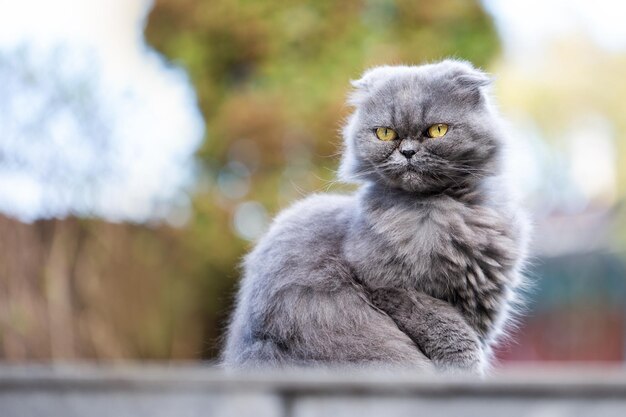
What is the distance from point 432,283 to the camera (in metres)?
2.36

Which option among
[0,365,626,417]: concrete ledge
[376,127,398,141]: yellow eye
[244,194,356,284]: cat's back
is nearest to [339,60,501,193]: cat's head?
[376,127,398,141]: yellow eye

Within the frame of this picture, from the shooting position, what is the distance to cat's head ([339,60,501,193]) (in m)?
2.38

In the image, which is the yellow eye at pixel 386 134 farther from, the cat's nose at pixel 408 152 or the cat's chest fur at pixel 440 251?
the cat's chest fur at pixel 440 251

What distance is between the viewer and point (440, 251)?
92.6 inches

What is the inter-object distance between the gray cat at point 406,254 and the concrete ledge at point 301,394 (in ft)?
2.69

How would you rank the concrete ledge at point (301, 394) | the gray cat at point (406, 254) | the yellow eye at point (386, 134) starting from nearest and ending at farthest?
the concrete ledge at point (301, 394)
the gray cat at point (406, 254)
the yellow eye at point (386, 134)

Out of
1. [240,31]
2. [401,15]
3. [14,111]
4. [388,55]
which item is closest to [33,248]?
[14,111]

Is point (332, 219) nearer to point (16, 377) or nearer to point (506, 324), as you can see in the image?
point (506, 324)

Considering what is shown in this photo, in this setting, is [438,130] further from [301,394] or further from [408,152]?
[301,394]

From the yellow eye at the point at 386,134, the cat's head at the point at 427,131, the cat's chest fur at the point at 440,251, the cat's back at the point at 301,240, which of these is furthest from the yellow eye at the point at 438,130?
the cat's back at the point at 301,240

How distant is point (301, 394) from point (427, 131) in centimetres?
114

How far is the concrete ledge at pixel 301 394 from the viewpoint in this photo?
4.59 ft

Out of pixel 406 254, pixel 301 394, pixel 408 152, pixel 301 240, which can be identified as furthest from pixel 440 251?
pixel 301 394

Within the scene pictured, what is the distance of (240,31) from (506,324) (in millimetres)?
6183
